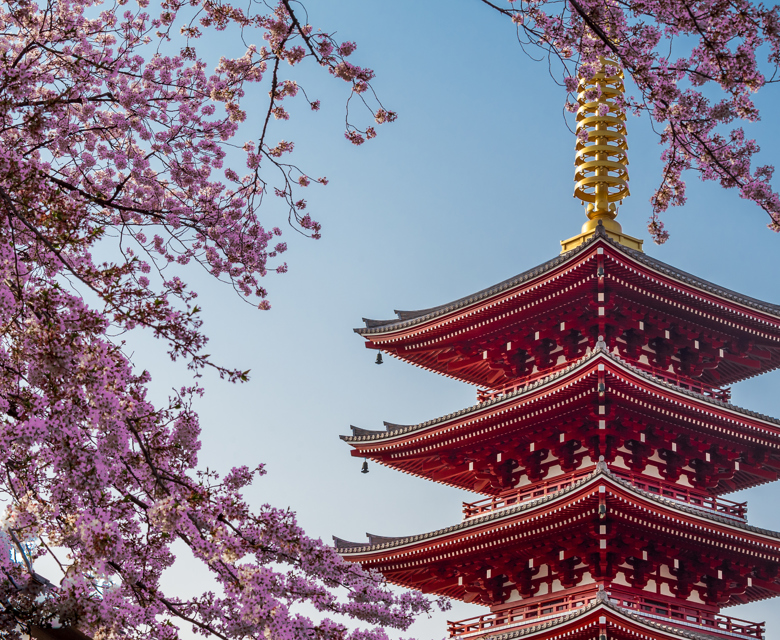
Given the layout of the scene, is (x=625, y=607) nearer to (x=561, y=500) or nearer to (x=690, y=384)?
(x=561, y=500)

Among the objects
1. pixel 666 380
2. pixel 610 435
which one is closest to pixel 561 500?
pixel 610 435

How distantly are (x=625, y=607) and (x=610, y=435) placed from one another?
3459 millimetres

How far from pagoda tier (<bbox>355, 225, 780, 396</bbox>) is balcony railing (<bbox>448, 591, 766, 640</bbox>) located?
483 centimetres

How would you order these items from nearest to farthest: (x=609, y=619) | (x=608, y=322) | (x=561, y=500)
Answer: (x=609, y=619), (x=561, y=500), (x=608, y=322)

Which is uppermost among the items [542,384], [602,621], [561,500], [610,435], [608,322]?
[608,322]

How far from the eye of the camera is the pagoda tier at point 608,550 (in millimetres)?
17344

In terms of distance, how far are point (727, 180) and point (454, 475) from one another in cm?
1615

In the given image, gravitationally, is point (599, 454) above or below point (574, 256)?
below

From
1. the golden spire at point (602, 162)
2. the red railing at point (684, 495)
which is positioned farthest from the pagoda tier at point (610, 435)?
the golden spire at point (602, 162)

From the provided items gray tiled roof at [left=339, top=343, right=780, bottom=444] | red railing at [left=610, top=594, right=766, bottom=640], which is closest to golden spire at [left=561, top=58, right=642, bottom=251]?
gray tiled roof at [left=339, top=343, right=780, bottom=444]

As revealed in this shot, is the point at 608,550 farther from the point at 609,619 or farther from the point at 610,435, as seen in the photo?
the point at 610,435

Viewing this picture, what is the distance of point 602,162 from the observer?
869 inches

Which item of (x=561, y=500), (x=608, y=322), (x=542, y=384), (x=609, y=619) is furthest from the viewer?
(x=608, y=322)

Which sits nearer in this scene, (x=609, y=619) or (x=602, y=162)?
(x=609, y=619)
